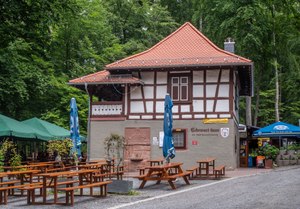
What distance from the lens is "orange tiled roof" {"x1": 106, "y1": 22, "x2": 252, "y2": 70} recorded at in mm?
23859

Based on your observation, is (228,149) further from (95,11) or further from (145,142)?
(95,11)

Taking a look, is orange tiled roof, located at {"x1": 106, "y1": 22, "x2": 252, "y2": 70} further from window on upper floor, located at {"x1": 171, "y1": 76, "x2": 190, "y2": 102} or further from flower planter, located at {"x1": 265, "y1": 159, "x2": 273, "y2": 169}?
flower planter, located at {"x1": 265, "y1": 159, "x2": 273, "y2": 169}

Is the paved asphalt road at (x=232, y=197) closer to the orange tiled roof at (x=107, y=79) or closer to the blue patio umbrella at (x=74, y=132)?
the blue patio umbrella at (x=74, y=132)

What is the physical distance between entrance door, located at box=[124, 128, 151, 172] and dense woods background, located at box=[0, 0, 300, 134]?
5545 millimetres

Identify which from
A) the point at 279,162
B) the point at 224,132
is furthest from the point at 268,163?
the point at 224,132

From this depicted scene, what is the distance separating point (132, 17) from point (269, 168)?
2024cm

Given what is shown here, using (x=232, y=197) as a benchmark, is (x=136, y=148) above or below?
above

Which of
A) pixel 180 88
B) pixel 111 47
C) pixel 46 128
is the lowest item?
pixel 46 128

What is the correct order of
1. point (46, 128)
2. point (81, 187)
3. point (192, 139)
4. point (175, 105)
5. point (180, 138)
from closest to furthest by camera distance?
point (81, 187), point (46, 128), point (192, 139), point (180, 138), point (175, 105)

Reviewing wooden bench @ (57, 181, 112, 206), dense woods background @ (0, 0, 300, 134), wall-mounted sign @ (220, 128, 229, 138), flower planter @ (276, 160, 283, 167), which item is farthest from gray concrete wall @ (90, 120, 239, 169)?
wooden bench @ (57, 181, 112, 206)

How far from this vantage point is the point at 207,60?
78.9 ft

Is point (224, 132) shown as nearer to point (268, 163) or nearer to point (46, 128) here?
point (268, 163)

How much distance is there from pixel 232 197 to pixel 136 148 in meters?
12.2

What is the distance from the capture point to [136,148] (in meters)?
24.4
